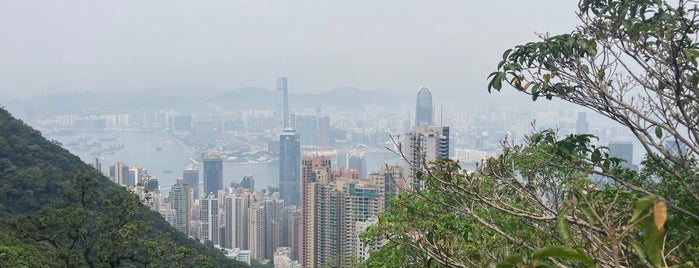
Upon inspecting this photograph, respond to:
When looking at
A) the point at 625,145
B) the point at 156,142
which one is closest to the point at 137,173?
the point at 156,142

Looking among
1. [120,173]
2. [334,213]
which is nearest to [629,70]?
[334,213]

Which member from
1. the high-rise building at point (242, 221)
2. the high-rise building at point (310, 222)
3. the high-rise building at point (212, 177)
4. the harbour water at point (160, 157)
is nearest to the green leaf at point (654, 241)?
the high-rise building at point (310, 222)

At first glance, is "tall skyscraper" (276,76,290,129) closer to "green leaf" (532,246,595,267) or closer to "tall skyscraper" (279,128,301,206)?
"tall skyscraper" (279,128,301,206)

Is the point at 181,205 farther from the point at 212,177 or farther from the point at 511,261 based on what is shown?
the point at 511,261

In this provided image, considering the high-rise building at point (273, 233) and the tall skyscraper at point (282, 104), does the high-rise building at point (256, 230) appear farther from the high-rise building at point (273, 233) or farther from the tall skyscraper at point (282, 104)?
the tall skyscraper at point (282, 104)

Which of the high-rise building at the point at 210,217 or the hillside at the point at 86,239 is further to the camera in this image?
the high-rise building at the point at 210,217
